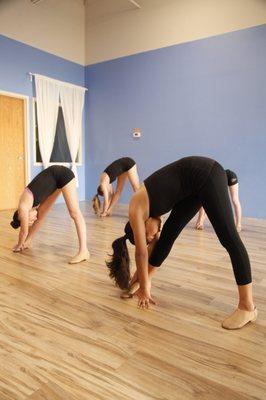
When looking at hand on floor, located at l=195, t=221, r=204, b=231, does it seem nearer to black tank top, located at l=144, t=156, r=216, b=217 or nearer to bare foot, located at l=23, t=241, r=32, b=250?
bare foot, located at l=23, t=241, r=32, b=250

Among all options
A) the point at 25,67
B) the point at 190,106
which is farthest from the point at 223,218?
the point at 25,67

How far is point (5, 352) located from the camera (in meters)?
1.31

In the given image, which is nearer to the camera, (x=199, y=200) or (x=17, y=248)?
(x=199, y=200)

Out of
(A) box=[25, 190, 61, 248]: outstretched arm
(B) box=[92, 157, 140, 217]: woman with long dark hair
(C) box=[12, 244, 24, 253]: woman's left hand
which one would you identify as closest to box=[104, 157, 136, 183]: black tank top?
(B) box=[92, 157, 140, 217]: woman with long dark hair

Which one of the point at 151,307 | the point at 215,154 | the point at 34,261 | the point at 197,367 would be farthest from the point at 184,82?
the point at 197,367

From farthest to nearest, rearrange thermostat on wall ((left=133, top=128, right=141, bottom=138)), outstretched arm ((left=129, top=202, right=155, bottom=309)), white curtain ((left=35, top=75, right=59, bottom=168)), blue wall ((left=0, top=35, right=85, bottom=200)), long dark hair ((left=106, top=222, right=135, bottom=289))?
thermostat on wall ((left=133, top=128, right=141, bottom=138)), white curtain ((left=35, top=75, right=59, bottom=168)), blue wall ((left=0, top=35, right=85, bottom=200)), long dark hair ((left=106, top=222, right=135, bottom=289)), outstretched arm ((left=129, top=202, right=155, bottom=309))

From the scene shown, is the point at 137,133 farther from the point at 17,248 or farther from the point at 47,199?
the point at 17,248

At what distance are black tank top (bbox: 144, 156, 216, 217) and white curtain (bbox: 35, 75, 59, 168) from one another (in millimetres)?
4075

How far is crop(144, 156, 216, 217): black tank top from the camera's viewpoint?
4.57 feet

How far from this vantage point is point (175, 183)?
1400 millimetres

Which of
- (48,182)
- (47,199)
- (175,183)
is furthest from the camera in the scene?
(47,199)

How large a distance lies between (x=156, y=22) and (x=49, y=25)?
1796 millimetres

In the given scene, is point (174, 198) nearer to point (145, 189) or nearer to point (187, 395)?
point (145, 189)

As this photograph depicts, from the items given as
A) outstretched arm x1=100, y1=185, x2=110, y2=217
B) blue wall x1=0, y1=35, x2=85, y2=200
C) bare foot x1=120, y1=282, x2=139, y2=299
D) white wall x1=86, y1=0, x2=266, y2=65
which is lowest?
bare foot x1=120, y1=282, x2=139, y2=299
